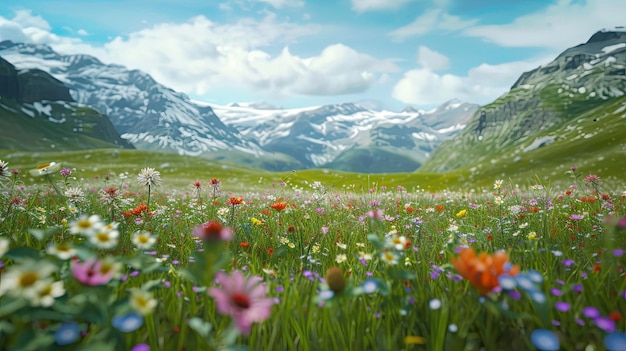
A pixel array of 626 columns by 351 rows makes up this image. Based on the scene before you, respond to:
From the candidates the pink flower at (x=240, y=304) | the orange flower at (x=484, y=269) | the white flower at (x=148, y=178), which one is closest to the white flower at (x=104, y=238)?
the pink flower at (x=240, y=304)

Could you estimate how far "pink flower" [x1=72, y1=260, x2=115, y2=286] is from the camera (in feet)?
4.95

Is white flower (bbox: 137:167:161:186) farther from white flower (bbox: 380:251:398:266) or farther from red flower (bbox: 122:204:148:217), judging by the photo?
white flower (bbox: 380:251:398:266)

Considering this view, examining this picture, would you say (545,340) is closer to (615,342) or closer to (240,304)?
(615,342)

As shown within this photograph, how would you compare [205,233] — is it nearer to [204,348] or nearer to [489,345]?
[204,348]

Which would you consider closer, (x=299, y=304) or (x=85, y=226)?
(x=85, y=226)

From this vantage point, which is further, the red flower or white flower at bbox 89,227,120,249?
the red flower

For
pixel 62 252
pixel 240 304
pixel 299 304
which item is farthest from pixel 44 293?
pixel 299 304

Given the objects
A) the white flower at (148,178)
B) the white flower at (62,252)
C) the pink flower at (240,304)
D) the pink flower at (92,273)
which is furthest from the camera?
the white flower at (148,178)

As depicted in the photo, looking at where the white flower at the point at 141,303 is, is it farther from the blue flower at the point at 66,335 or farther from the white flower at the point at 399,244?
the white flower at the point at 399,244

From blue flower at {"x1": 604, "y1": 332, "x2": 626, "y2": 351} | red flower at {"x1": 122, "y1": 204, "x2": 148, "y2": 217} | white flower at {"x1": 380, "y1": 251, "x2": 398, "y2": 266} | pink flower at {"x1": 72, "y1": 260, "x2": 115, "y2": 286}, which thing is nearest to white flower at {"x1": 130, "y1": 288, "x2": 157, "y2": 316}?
pink flower at {"x1": 72, "y1": 260, "x2": 115, "y2": 286}

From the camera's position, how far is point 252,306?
1.52 m

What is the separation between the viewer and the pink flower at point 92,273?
1510 mm

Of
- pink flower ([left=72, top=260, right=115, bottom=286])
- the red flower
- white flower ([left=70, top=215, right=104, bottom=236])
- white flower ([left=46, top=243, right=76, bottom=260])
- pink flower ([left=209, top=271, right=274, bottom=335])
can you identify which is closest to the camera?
pink flower ([left=209, top=271, right=274, bottom=335])

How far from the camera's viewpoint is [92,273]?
166cm
